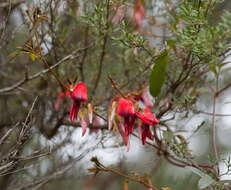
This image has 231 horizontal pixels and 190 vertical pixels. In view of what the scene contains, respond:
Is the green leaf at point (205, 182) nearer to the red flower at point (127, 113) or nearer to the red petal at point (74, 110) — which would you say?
the red flower at point (127, 113)

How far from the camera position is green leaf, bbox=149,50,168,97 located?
0.87 meters

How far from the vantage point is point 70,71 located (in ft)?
4.76

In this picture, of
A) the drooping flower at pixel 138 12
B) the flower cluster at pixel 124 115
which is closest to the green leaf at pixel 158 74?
the flower cluster at pixel 124 115

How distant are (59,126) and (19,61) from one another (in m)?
0.64

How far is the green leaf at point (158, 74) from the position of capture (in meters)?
0.87

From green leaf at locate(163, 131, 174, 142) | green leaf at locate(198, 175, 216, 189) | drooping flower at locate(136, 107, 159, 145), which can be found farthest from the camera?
green leaf at locate(163, 131, 174, 142)

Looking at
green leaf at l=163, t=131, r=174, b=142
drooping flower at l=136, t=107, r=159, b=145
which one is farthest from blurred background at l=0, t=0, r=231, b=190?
drooping flower at l=136, t=107, r=159, b=145

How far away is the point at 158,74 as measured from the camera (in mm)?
924

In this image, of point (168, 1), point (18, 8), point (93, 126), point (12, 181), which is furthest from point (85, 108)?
point (18, 8)

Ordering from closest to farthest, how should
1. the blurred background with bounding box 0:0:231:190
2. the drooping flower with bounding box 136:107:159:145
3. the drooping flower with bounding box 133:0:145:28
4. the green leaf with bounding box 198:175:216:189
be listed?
the green leaf with bounding box 198:175:216:189, the drooping flower with bounding box 136:107:159:145, the blurred background with bounding box 0:0:231:190, the drooping flower with bounding box 133:0:145:28

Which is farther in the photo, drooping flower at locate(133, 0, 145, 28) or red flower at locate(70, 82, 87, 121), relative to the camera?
drooping flower at locate(133, 0, 145, 28)

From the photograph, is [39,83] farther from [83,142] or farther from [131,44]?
[131,44]

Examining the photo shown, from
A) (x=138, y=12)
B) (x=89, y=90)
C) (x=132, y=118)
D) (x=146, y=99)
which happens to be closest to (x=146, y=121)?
(x=132, y=118)

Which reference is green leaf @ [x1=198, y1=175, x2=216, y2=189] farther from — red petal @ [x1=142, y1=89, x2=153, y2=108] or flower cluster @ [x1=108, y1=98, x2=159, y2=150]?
red petal @ [x1=142, y1=89, x2=153, y2=108]
